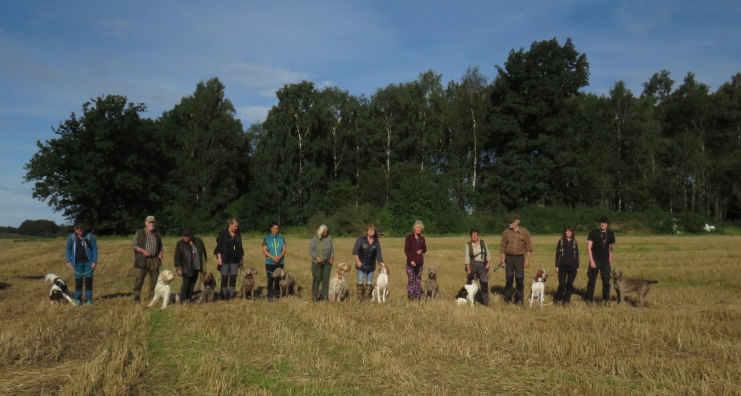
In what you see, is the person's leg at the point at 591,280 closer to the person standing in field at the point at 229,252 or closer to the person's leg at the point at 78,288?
the person standing in field at the point at 229,252

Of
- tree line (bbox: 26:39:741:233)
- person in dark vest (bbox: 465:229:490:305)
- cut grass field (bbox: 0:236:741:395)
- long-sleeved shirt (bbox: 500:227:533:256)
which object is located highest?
tree line (bbox: 26:39:741:233)

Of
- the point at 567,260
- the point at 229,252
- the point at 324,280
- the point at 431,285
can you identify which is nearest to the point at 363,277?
the point at 324,280

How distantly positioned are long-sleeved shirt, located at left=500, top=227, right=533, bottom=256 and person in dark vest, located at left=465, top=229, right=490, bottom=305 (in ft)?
1.85

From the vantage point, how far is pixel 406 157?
2162 inches

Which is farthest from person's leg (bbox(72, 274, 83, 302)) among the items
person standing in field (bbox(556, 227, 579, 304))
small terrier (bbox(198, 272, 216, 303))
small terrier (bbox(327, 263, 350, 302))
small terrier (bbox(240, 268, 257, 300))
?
person standing in field (bbox(556, 227, 579, 304))

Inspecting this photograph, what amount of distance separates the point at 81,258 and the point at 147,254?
1.44 meters

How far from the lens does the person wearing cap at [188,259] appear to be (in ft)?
37.8

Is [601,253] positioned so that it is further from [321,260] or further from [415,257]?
[321,260]

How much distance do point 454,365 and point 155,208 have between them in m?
49.3

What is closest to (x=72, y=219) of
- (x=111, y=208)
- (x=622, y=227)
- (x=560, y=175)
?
(x=111, y=208)

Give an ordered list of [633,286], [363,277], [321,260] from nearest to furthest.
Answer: [633,286]
[321,260]
[363,277]

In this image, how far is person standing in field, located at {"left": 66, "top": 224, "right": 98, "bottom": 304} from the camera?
1131 cm

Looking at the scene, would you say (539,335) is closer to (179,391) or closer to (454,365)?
(454,365)

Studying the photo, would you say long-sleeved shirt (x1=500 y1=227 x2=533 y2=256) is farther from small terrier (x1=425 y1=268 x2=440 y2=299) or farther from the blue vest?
the blue vest
